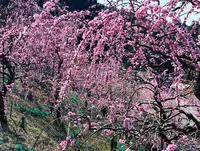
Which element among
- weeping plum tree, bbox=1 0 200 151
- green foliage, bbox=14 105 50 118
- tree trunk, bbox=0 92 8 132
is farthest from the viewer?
green foliage, bbox=14 105 50 118

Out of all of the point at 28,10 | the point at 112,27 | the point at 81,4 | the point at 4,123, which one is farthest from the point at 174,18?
the point at 81,4

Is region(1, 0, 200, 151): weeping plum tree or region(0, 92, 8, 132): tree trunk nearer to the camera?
region(1, 0, 200, 151): weeping plum tree

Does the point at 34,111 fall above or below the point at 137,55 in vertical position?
above

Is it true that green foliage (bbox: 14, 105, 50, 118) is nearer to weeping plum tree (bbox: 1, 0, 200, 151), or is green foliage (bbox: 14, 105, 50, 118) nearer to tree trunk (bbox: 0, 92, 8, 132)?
weeping plum tree (bbox: 1, 0, 200, 151)

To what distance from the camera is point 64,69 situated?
428 inches

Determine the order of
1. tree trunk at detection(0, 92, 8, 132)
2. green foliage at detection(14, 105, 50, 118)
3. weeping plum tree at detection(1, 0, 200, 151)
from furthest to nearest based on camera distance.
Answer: green foliage at detection(14, 105, 50, 118)
tree trunk at detection(0, 92, 8, 132)
weeping plum tree at detection(1, 0, 200, 151)

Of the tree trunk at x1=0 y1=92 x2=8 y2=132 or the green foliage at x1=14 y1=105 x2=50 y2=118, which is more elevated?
the green foliage at x1=14 y1=105 x2=50 y2=118

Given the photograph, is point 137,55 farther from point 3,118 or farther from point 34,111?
point 34,111

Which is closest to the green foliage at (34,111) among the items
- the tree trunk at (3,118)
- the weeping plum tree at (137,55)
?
the weeping plum tree at (137,55)

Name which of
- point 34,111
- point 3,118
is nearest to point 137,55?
point 3,118

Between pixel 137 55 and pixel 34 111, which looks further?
pixel 34 111

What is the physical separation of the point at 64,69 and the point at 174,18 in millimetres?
7599

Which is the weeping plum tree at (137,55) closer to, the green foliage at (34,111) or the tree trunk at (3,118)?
the green foliage at (34,111)

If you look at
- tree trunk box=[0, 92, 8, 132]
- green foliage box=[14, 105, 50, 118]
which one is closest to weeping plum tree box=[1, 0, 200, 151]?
green foliage box=[14, 105, 50, 118]
